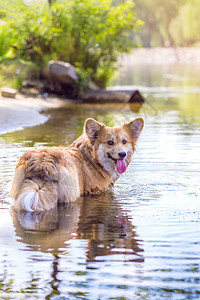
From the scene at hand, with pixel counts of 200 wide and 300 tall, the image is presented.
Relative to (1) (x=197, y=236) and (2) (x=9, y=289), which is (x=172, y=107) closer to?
(1) (x=197, y=236)

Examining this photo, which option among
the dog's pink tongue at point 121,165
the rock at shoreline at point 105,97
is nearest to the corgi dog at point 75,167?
the dog's pink tongue at point 121,165

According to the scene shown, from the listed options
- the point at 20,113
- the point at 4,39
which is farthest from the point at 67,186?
the point at 4,39

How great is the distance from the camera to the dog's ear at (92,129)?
731 centimetres

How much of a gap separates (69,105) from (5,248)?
14170mm

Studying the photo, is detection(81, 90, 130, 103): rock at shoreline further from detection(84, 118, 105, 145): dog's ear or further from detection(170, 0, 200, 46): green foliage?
detection(170, 0, 200, 46): green foliage

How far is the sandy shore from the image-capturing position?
45.6ft

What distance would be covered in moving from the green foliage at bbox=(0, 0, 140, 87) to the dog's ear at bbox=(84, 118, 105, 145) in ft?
46.5

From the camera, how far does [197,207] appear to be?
21.9 ft

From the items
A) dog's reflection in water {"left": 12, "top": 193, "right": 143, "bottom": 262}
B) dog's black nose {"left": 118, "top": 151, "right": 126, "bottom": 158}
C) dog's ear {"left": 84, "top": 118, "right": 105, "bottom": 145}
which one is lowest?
dog's reflection in water {"left": 12, "top": 193, "right": 143, "bottom": 262}

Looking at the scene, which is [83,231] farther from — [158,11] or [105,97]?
[158,11]

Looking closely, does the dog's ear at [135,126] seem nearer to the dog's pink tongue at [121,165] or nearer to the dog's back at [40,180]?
the dog's pink tongue at [121,165]

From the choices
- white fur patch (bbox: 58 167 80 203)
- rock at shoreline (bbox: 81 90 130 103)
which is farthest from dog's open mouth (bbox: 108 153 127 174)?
rock at shoreline (bbox: 81 90 130 103)

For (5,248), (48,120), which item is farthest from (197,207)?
(48,120)

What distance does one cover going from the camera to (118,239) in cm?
555
